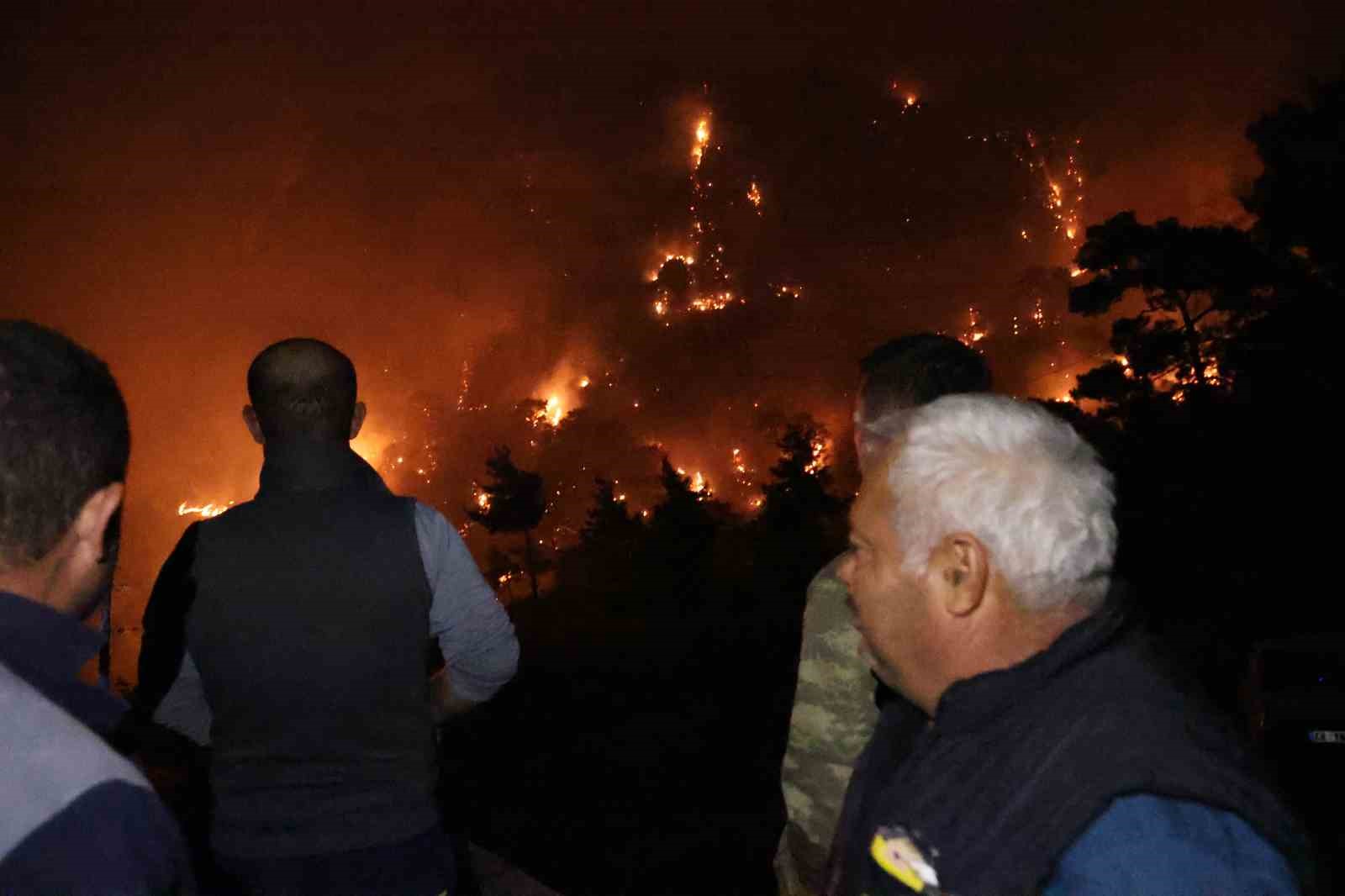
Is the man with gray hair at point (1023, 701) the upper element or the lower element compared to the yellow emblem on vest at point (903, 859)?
upper

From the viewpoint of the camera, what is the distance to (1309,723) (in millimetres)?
6215

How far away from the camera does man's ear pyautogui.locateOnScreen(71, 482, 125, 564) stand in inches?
56.7

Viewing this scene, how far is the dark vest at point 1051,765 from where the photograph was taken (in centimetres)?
126

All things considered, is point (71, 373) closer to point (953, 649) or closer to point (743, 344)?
point (953, 649)

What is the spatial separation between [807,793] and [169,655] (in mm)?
1926

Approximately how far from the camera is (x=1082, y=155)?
9825 centimetres

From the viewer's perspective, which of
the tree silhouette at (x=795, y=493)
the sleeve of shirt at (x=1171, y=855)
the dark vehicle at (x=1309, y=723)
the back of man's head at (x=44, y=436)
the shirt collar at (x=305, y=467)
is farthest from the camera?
the tree silhouette at (x=795, y=493)

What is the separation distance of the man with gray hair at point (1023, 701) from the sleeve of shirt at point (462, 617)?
145 centimetres

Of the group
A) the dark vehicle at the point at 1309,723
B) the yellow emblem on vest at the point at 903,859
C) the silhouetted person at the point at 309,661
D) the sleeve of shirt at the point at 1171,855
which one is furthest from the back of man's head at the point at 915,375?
the dark vehicle at the point at 1309,723

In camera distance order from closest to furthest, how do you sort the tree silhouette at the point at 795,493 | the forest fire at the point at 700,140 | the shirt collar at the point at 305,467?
the shirt collar at the point at 305,467 → the tree silhouette at the point at 795,493 → the forest fire at the point at 700,140

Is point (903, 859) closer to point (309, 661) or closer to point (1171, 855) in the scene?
point (1171, 855)

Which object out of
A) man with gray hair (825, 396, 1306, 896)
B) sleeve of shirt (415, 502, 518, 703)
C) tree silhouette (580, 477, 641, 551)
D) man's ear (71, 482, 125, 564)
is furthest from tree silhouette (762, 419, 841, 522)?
man's ear (71, 482, 125, 564)

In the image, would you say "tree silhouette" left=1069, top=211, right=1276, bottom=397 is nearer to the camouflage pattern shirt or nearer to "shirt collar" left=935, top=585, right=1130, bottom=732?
the camouflage pattern shirt

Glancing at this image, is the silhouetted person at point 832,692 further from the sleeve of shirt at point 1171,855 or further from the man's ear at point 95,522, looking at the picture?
the man's ear at point 95,522
